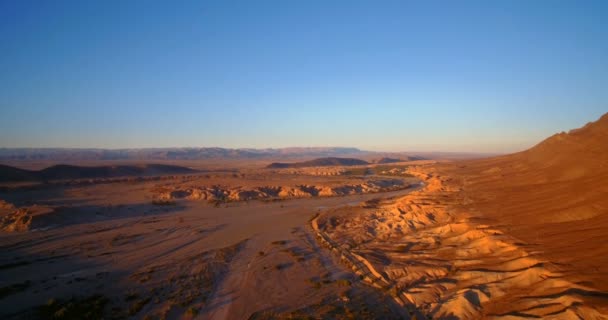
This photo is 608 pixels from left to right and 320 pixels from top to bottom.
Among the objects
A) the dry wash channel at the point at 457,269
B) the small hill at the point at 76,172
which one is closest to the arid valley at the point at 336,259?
the dry wash channel at the point at 457,269

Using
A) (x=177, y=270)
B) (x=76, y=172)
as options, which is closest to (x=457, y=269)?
(x=177, y=270)

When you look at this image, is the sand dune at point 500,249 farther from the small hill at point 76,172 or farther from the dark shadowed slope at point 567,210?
the small hill at point 76,172

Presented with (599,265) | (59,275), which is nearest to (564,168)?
(599,265)

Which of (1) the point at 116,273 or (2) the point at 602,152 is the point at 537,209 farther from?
(1) the point at 116,273

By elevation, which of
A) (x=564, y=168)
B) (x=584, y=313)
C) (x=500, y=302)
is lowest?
(x=500, y=302)

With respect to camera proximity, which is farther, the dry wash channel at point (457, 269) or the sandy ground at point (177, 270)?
the sandy ground at point (177, 270)

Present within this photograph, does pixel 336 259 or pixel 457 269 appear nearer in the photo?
pixel 457 269

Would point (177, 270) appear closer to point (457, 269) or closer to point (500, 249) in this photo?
point (457, 269)
